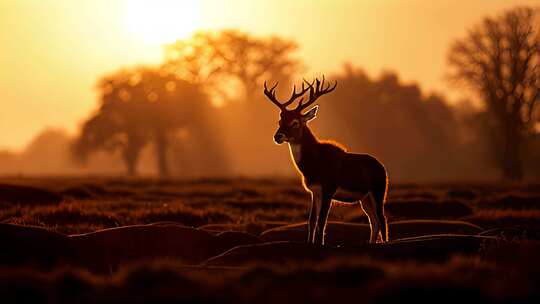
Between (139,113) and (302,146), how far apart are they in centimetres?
6235

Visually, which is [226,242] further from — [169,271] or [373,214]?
[169,271]

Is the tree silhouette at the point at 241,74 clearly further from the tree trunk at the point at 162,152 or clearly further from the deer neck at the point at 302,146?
the deer neck at the point at 302,146

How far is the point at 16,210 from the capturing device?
21047 millimetres

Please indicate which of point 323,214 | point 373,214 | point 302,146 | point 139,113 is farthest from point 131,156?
point 323,214

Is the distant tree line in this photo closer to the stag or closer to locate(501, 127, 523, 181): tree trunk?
locate(501, 127, 523, 181): tree trunk

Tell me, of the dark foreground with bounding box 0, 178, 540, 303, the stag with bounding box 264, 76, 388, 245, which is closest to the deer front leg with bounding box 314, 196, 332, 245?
the stag with bounding box 264, 76, 388, 245

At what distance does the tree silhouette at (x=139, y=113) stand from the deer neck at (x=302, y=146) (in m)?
61.5

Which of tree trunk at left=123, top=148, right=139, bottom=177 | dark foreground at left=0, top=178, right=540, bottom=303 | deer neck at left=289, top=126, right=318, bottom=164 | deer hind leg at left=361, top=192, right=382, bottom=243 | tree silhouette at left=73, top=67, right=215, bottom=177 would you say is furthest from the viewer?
tree trunk at left=123, top=148, right=139, bottom=177

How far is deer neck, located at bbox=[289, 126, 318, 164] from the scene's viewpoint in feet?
43.4

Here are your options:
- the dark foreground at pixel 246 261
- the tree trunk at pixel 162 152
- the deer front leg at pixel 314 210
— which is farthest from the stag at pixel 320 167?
the tree trunk at pixel 162 152

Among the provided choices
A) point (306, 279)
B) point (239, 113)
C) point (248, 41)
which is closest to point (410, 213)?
point (306, 279)

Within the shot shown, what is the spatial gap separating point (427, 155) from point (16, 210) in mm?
69611

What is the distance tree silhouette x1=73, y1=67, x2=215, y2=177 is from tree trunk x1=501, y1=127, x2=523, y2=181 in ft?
98.2

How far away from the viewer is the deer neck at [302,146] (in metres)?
13.2
